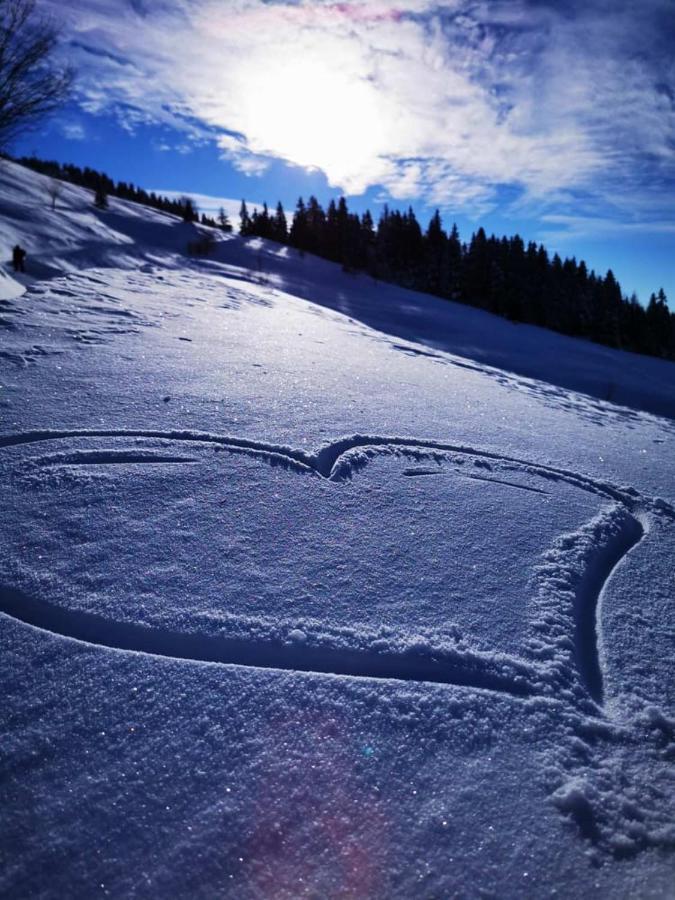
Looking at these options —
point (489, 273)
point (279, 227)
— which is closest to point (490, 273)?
point (489, 273)

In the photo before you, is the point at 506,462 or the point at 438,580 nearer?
the point at 438,580

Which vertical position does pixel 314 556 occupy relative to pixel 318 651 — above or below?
above

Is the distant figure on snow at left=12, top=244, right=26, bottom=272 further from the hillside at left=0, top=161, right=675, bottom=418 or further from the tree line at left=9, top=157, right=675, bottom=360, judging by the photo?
the tree line at left=9, top=157, right=675, bottom=360

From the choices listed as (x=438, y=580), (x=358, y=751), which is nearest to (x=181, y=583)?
(x=358, y=751)

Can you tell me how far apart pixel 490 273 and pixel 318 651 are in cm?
4603

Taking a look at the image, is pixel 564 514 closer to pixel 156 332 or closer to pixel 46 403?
pixel 46 403

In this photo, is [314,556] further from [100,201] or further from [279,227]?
[279,227]

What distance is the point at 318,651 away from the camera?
5.25 feet

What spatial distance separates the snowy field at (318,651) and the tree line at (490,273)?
39.9 m

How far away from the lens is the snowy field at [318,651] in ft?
3.64

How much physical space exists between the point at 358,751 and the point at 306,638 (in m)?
0.41

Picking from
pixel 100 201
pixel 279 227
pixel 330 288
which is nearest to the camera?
pixel 330 288

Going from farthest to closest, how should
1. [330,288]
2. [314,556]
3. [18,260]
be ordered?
[330,288] < [18,260] < [314,556]

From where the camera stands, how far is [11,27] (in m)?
7.22
